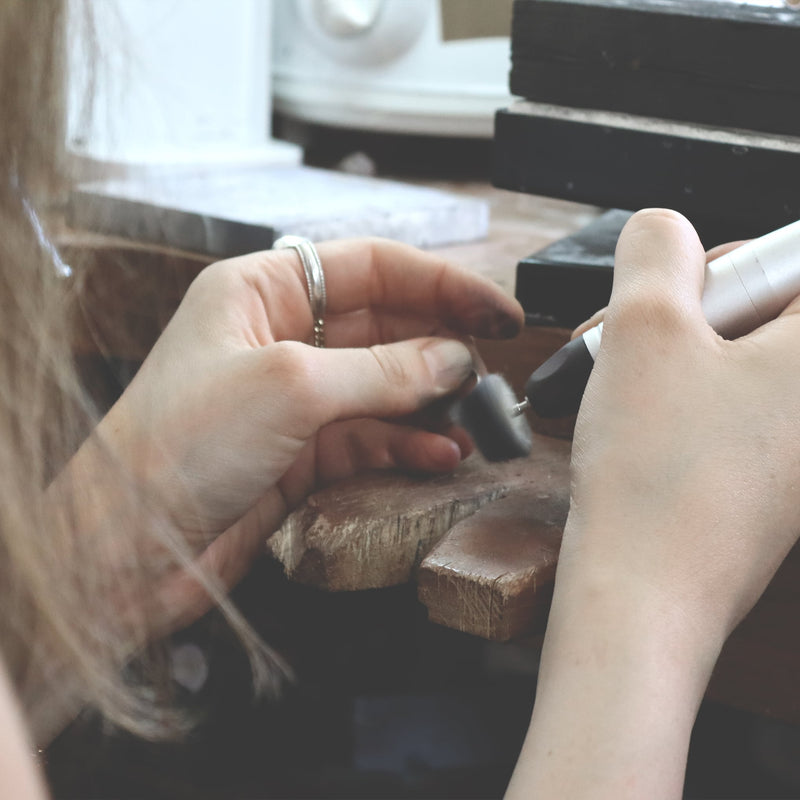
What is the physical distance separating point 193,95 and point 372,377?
0.48 meters

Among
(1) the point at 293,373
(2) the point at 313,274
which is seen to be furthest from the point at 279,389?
(2) the point at 313,274

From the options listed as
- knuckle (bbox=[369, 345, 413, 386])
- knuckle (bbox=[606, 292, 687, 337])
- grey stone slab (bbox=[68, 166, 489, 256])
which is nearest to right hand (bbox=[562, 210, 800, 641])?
knuckle (bbox=[606, 292, 687, 337])

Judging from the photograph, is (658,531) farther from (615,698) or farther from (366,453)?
(366,453)

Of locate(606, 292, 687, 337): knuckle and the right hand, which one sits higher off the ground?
locate(606, 292, 687, 337): knuckle

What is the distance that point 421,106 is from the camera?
86 cm

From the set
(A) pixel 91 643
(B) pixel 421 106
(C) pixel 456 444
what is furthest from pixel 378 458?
(B) pixel 421 106

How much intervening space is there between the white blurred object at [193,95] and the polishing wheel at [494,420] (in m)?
0.37

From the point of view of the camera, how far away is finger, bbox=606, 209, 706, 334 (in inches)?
14.8

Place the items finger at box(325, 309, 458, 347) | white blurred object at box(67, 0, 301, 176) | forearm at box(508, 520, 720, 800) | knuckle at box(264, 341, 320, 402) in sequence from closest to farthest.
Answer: forearm at box(508, 520, 720, 800) → knuckle at box(264, 341, 320, 402) → finger at box(325, 309, 458, 347) → white blurred object at box(67, 0, 301, 176)

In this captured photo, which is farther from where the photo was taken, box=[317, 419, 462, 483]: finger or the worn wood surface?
box=[317, 419, 462, 483]: finger

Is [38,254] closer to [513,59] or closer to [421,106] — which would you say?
[513,59]

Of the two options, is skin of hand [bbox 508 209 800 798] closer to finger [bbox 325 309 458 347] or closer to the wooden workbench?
the wooden workbench

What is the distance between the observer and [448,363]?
1.61 ft

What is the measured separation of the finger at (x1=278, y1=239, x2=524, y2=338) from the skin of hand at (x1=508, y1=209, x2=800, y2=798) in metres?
0.15
